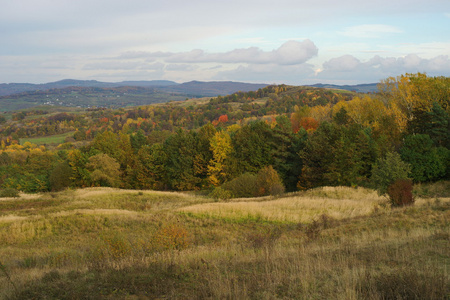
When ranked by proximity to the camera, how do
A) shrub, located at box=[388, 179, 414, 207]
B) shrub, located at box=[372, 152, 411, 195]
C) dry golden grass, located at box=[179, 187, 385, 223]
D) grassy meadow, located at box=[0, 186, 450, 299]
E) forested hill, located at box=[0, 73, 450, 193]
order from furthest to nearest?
forested hill, located at box=[0, 73, 450, 193] → shrub, located at box=[372, 152, 411, 195] → dry golden grass, located at box=[179, 187, 385, 223] → shrub, located at box=[388, 179, 414, 207] → grassy meadow, located at box=[0, 186, 450, 299]

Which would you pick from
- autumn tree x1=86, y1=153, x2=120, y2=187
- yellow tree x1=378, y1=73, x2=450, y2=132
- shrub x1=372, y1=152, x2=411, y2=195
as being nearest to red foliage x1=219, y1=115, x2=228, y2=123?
autumn tree x1=86, y1=153, x2=120, y2=187

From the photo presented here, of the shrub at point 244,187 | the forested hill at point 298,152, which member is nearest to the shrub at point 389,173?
the forested hill at point 298,152

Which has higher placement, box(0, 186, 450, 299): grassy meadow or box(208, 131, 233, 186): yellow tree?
box(0, 186, 450, 299): grassy meadow

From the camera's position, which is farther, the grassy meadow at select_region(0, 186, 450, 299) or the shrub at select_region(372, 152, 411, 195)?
the shrub at select_region(372, 152, 411, 195)

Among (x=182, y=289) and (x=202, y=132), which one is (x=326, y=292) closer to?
(x=182, y=289)

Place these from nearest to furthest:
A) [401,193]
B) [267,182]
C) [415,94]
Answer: [401,193], [267,182], [415,94]

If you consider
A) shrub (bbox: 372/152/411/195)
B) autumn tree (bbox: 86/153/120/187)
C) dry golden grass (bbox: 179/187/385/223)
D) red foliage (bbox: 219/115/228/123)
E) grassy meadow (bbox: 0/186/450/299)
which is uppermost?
red foliage (bbox: 219/115/228/123)

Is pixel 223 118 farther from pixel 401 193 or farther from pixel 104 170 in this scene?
pixel 401 193

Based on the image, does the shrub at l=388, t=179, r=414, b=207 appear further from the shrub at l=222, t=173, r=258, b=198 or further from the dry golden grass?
the shrub at l=222, t=173, r=258, b=198

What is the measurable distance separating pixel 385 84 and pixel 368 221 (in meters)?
49.1

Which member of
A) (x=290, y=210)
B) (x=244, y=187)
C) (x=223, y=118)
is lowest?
(x=244, y=187)

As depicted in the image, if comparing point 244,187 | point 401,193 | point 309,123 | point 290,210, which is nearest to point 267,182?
point 244,187

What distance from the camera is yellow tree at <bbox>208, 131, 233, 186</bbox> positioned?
56531 millimetres

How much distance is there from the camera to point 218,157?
5706 cm
